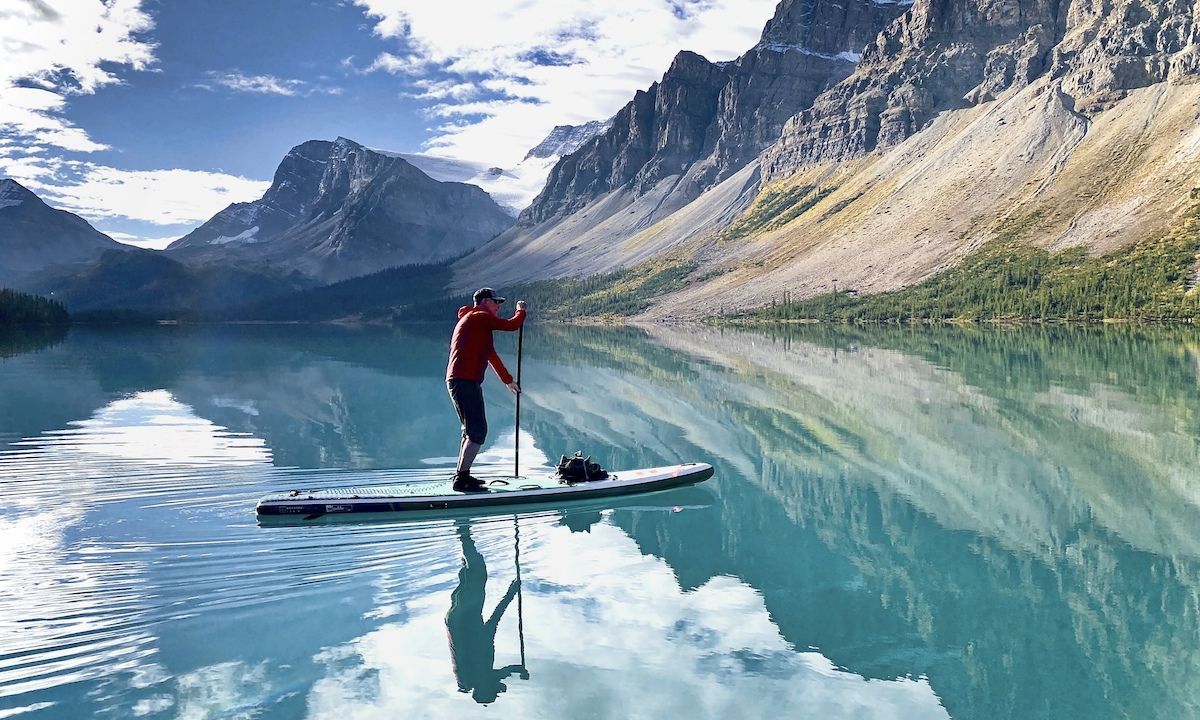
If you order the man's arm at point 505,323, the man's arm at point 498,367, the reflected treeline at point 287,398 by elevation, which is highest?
the man's arm at point 505,323

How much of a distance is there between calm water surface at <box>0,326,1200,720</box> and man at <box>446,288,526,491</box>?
170 cm

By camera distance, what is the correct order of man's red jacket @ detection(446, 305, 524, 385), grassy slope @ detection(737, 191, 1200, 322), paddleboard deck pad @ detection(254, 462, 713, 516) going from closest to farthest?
paddleboard deck pad @ detection(254, 462, 713, 516), man's red jacket @ detection(446, 305, 524, 385), grassy slope @ detection(737, 191, 1200, 322)

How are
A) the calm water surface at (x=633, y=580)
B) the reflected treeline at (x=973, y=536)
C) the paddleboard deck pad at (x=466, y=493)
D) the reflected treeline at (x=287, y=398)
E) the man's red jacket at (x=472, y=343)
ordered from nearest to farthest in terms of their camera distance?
the calm water surface at (x=633, y=580)
the reflected treeline at (x=973, y=536)
the paddleboard deck pad at (x=466, y=493)
the man's red jacket at (x=472, y=343)
the reflected treeline at (x=287, y=398)

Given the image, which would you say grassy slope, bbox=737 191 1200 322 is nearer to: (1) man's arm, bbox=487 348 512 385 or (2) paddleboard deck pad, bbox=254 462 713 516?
(2) paddleboard deck pad, bbox=254 462 713 516

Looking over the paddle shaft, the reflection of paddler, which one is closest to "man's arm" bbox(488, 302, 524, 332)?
the paddle shaft

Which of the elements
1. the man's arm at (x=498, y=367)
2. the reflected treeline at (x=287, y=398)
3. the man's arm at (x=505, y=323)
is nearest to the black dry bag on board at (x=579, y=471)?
the man's arm at (x=498, y=367)

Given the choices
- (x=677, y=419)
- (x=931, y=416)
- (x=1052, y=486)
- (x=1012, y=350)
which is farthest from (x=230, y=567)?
(x=1012, y=350)

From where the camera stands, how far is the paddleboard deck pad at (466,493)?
58.8 feet

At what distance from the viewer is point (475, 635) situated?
11875mm

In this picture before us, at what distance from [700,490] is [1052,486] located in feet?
28.0

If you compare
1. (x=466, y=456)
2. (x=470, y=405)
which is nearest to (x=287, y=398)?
(x=466, y=456)

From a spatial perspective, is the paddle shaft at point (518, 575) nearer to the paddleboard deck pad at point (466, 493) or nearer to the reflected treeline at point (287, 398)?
the paddleboard deck pad at point (466, 493)

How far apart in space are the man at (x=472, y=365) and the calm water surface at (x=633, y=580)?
5.57 ft

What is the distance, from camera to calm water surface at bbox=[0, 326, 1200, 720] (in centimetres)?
1027
